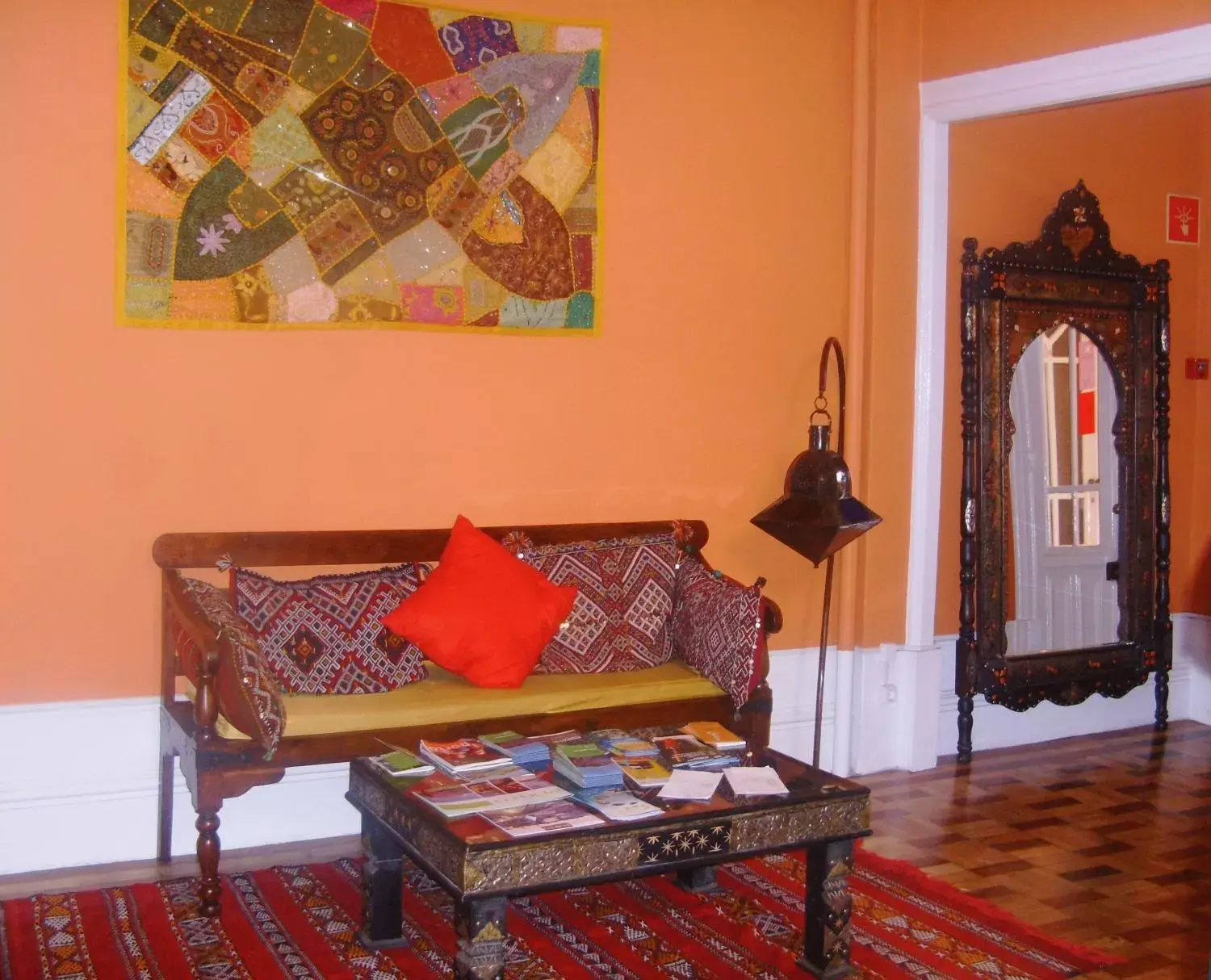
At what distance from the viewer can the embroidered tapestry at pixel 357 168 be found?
3.90 meters

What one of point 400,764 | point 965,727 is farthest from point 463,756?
point 965,727

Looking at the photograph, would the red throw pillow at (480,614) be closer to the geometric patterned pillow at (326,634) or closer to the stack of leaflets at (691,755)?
the geometric patterned pillow at (326,634)

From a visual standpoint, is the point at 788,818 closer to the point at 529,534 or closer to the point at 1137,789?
the point at 529,534

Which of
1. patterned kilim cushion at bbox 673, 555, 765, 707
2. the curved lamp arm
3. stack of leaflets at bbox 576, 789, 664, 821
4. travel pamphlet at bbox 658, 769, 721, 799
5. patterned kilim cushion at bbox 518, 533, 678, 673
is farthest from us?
the curved lamp arm

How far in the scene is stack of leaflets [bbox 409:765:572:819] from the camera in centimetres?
293

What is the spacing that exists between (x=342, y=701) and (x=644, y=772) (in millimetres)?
1001

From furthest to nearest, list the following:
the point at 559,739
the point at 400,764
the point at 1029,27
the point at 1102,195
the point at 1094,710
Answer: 1. the point at 1094,710
2. the point at 1102,195
3. the point at 1029,27
4. the point at 559,739
5. the point at 400,764

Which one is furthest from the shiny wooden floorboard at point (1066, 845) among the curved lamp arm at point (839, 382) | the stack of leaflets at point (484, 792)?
the curved lamp arm at point (839, 382)

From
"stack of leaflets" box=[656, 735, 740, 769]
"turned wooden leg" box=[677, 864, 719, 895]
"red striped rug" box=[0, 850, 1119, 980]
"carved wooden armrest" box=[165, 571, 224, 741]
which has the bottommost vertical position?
"red striped rug" box=[0, 850, 1119, 980]

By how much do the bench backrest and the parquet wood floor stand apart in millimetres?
1501

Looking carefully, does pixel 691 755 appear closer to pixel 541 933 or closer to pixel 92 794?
pixel 541 933

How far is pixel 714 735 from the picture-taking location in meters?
3.52

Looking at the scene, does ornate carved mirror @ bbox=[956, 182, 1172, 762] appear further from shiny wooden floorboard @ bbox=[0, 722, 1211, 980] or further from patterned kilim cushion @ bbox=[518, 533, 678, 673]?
patterned kilim cushion @ bbox=[518, 533, 678, 673]

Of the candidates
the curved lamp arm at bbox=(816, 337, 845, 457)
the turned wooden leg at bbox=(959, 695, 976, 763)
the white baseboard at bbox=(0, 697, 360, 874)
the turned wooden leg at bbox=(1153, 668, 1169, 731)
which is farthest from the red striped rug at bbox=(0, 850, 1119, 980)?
the turned wooden leg at bbox=(1153, 668, 1169, 731)
